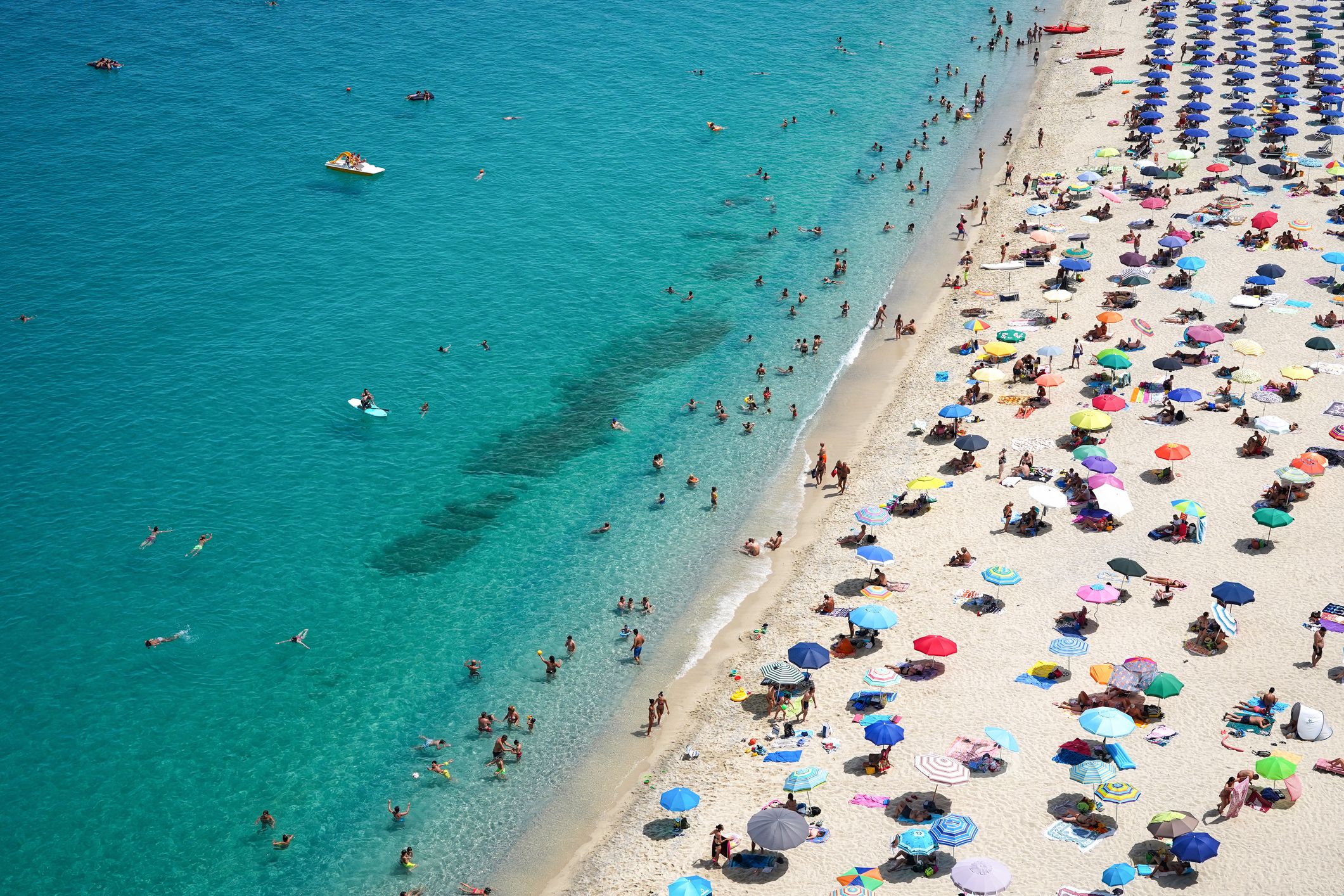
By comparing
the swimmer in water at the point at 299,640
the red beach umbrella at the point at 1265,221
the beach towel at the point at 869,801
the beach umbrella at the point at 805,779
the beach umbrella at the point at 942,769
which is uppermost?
the red beach umbrella at the point at 1265,221

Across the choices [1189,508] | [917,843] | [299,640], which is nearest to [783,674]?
[917,843]

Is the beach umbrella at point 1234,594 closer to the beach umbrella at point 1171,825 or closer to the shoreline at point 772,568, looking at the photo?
the beach umbrella at point 1171,825

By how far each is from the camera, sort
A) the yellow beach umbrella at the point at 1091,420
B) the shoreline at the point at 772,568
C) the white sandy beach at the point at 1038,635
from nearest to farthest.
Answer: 1. the white sandy beach at the point at 1038,635
2. the shoreline at the point at 772,568
3. the yellow beach umbrella at the point at 1091,420

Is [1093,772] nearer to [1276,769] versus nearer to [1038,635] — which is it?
[1276,769]

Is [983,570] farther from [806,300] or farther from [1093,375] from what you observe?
[806,300]

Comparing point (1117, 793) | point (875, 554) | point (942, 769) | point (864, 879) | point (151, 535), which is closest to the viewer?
point (864, 879)

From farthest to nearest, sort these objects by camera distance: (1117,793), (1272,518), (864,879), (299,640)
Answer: (299,640), (1272,518), (1117,793), (864,879)

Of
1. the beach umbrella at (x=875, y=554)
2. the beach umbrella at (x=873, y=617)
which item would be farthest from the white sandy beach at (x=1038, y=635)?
the beach umbrella at (x=873, y=617)
